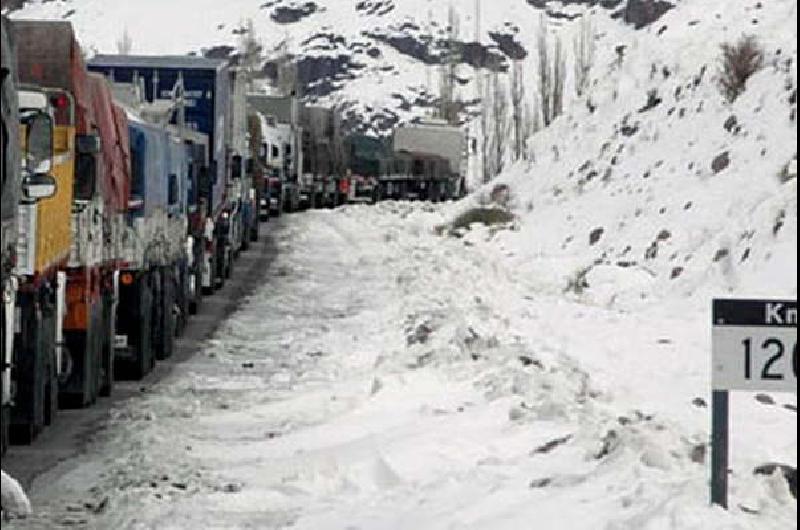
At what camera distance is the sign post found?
883cm

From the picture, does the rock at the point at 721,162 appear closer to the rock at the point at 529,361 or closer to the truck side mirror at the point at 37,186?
the rock at the point at 529,361

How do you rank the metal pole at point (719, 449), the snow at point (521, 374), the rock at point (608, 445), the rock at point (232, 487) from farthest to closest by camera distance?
the rock at point (232, 487)
the rock at point (608, 445)
the snow at point (521, 374)
the metal pole at point (719, 449)

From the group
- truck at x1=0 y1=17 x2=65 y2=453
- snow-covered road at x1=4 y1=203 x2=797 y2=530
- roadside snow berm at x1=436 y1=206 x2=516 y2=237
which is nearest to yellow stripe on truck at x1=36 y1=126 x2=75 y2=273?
truck at x1=0 y1=17 x2=65 y2=453

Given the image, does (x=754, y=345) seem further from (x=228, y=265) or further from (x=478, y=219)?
(x=478, y=219)

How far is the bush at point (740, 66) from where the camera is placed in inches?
1464

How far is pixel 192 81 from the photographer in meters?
32.2

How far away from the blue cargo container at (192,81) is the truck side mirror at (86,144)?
1499 centimetres

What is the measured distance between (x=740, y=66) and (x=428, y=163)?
2248 inches

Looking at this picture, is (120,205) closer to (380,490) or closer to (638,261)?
(380,490)

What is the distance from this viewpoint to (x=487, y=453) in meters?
13.0

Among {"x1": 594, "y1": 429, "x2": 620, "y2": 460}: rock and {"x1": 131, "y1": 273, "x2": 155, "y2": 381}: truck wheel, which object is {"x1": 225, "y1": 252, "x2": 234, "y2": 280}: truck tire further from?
{"x1": 594, "y1": 429, "x2": 620, "y2": 460}: rock

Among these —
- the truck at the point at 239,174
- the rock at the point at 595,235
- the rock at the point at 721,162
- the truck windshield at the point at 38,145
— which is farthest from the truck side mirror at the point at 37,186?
the rock at the point at 595,235

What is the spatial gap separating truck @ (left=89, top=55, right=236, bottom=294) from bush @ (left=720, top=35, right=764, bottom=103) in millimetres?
9599

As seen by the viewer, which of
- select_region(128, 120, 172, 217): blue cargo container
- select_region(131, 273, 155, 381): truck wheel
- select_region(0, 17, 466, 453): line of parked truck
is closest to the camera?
select_region(0, 17, 466, 453): line of parked truck
